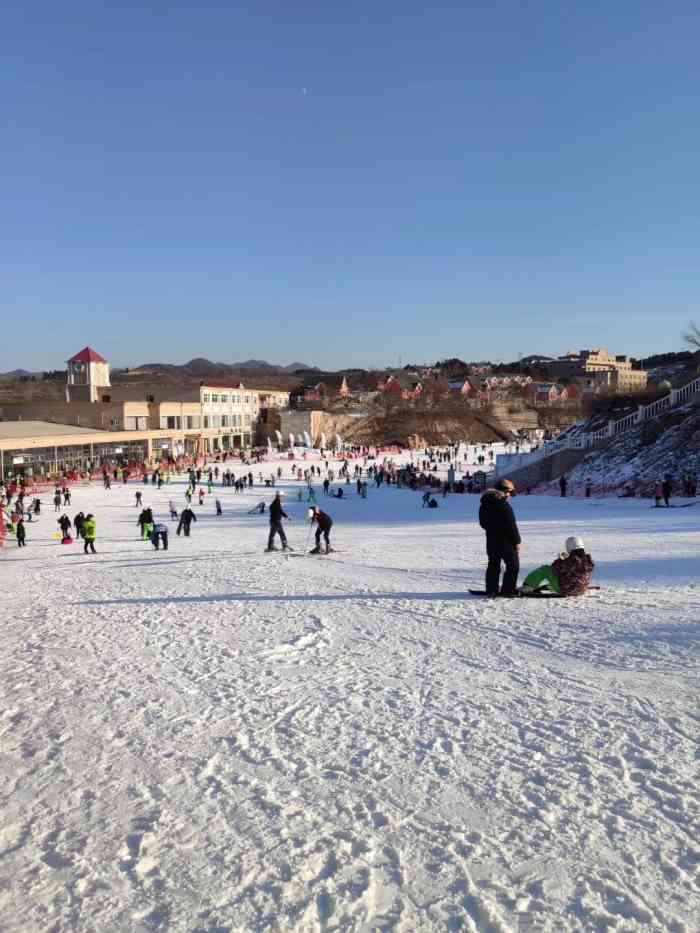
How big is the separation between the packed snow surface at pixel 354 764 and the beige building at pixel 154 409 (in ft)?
168

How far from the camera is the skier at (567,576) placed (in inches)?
333

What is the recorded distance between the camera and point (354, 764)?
4215 mm

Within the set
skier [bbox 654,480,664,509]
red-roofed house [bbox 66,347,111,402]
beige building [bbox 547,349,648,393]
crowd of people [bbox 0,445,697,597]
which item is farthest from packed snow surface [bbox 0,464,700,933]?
beige building [bbox 547,349,648,393]

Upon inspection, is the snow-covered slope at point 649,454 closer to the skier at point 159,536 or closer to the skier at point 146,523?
the skier at point 146,523

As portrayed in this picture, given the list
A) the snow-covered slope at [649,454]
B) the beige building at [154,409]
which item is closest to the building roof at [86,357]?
the beige building at [154,409]

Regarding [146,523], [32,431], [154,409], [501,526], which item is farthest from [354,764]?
[154,409]

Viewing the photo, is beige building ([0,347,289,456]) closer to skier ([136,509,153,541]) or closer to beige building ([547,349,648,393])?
skier ([136,509,153,541])

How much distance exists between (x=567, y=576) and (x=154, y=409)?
54.6 m

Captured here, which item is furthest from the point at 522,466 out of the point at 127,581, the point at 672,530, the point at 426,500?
the point at 127,581

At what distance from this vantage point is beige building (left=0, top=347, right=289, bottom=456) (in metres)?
57.7

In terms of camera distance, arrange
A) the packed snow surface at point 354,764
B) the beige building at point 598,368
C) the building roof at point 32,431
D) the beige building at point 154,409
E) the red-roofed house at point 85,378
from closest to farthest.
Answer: the packed snow surface at point 354,764 < the building roof at point 32,431 < the beige building at point 154,409 < the red-roofed house at point 85,378 < the beige building at point 598,368

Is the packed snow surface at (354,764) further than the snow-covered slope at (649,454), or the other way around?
the snow-covered slope at (649,454)

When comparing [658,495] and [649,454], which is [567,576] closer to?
[658,495]

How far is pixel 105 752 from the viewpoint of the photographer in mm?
4520
